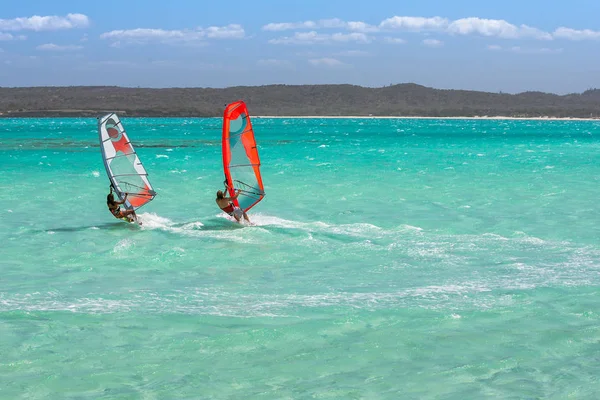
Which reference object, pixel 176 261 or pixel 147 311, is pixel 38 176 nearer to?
pixel 176 261

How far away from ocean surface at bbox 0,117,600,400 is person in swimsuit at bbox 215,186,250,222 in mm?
584

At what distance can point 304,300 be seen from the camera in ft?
45.4

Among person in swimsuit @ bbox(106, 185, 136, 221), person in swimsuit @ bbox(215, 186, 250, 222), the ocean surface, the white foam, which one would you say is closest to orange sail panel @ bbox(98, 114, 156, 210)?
person in swimsuit @ bbox(106, 185, 136, 221)

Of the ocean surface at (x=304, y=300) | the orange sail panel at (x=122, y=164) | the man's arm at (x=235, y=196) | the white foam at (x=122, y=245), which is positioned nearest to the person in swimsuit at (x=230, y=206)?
the man's arm at (x=235, y=196)

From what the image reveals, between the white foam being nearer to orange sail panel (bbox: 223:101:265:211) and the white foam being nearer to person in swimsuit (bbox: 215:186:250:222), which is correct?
person in swimsuit (bbox: 215:186:250:222)

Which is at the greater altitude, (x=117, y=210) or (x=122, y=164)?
(x=122, y=164)

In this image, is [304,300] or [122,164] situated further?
[122,164]

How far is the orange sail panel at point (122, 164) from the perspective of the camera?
22.5 metres

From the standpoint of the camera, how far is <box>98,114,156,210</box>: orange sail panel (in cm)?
2245

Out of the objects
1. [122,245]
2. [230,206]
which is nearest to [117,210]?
[122,245]

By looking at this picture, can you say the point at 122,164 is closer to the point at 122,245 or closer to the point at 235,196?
the point at 235,196

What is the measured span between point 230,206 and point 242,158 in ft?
4.50

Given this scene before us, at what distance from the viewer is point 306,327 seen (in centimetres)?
1213

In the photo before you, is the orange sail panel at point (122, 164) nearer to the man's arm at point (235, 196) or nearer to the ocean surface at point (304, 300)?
the ocean surface at point (304, 300)
